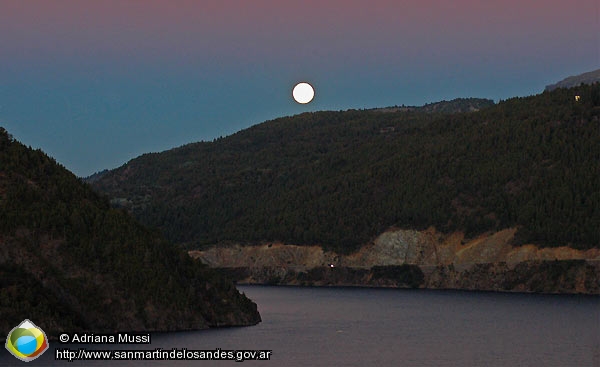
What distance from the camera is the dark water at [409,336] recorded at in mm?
101625

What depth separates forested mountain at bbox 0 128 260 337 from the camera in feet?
328

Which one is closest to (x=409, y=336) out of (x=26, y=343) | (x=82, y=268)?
(x=82, y=268)

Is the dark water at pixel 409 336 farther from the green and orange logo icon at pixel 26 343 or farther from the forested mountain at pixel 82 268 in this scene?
the green and orange logo icon at pixel 26 343

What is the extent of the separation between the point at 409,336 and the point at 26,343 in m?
51.7

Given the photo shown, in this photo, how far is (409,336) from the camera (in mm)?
126688

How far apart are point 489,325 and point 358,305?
1623 inches

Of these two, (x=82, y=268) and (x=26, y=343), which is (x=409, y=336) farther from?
(x=26, y=343)

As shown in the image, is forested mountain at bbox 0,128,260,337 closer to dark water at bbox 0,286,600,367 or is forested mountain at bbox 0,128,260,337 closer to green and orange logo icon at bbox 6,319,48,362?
dark water at bbox 0,286,600,367

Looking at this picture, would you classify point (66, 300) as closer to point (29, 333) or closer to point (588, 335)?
point (29, 333)


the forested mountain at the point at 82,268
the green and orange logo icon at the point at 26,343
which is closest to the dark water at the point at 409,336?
the forested mountain at the point at 82,268

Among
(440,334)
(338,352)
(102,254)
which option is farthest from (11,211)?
(440,334)

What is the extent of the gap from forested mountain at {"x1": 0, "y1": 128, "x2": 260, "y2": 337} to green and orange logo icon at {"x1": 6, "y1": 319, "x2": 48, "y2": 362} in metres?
9.60

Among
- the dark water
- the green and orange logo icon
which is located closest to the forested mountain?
the dark water

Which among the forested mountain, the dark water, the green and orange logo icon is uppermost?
the forested mountain
